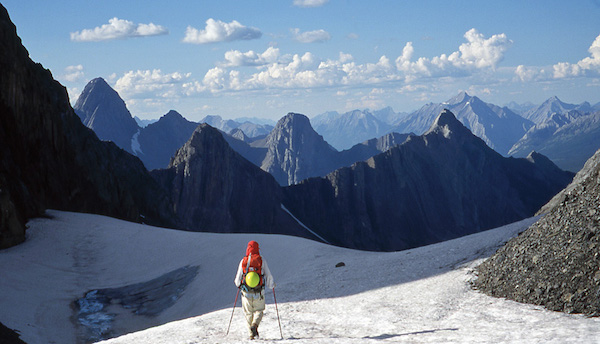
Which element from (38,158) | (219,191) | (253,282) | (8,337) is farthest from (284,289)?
(219,191)

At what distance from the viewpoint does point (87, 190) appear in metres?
51.8

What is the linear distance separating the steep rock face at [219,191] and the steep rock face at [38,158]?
80615mm

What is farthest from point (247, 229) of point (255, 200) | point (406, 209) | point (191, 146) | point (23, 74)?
point (23, 74)

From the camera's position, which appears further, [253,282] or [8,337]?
[8,337]

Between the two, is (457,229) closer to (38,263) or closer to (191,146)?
→ (191,146)

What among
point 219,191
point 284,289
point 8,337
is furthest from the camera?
point 219,191

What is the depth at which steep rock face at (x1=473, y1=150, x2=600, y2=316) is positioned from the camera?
14.1 metres

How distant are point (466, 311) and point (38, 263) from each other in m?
24.5

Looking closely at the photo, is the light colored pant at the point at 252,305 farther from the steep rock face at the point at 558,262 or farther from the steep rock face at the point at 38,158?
the steep rock face at the point at 38,158

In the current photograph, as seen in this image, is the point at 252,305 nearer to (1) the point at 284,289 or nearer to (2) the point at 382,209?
(1) the point at 284,289

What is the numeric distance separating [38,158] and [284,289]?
1238 inches

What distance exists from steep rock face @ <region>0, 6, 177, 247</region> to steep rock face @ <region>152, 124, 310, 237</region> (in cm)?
8062

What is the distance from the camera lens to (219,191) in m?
149

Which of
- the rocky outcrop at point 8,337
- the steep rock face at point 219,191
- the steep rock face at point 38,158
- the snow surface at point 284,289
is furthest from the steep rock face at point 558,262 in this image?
the steep rock face at point 219,191
